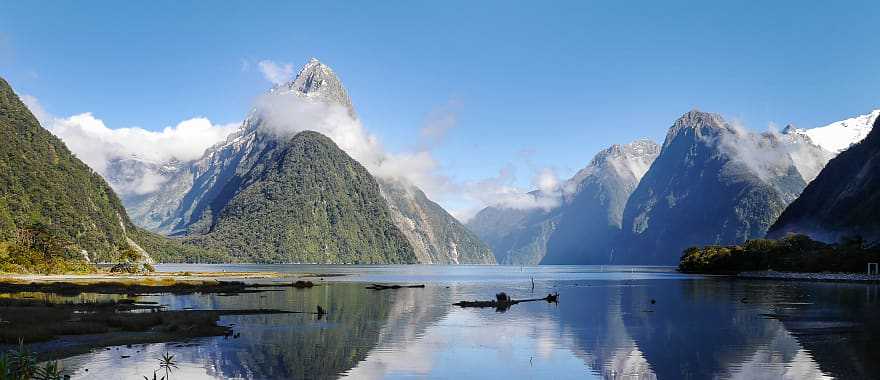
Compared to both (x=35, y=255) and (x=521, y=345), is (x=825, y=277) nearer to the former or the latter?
(x=521, y=345)

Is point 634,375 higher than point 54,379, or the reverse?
point 54,379

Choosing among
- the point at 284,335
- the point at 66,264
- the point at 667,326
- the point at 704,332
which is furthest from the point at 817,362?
the point at 66,264

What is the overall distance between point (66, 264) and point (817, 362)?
16283 cm

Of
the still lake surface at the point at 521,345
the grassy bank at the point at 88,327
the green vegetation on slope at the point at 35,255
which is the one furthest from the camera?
the green vegetation on slope at the point at 35,255

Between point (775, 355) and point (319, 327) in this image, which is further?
point (319, 327)

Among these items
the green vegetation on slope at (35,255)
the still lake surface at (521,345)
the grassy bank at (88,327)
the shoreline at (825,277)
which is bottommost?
the still lake surface at (521,345)

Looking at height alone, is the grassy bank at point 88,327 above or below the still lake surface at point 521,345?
above

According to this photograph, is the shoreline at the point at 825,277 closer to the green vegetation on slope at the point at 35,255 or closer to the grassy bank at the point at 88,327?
the grassy bank at the point at 88,327

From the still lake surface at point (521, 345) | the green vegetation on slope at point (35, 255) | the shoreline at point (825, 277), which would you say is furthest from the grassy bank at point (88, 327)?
the shoreline at point (825, 277)

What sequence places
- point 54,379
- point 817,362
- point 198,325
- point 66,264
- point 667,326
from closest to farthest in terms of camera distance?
point 54,379 → point 817,362 → point 198,325 → point 667,326 → point 66,264

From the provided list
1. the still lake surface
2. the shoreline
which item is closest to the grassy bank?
the still lake surface

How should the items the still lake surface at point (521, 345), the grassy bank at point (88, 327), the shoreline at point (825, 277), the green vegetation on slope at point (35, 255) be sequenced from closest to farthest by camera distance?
1. the still lake surface at point (521, 345)
2. the grassy bank at point (88, 327)
3. the green vegetation on slope at point (35, 255)
4. the shoreline at point (825, 277)

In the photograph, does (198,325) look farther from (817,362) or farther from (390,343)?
(817,362)

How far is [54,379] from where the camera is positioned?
70.6 ft
